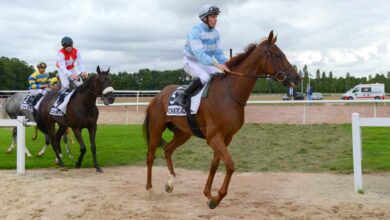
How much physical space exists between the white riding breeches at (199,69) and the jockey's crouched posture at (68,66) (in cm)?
424

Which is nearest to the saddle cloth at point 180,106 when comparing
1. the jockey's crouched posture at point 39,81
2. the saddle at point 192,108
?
the saddle at point 192,108

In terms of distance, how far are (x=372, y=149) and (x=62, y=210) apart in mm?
8102

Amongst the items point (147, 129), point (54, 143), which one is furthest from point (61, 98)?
point (147, 129)

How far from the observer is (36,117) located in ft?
37.7

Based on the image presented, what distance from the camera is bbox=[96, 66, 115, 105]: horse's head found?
31.6 feet

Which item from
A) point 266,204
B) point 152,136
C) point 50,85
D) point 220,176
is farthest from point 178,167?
point 50,85

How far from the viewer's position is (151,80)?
4541cm

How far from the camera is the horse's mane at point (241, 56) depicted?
6.66m

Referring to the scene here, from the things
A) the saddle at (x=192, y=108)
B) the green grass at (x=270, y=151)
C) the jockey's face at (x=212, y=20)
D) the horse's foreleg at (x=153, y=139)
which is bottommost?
the green grass at (x=270, y=151)

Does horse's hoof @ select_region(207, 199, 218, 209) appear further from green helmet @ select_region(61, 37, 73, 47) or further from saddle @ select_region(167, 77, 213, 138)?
green helmet @ select_region(61, 37, 73, 47)

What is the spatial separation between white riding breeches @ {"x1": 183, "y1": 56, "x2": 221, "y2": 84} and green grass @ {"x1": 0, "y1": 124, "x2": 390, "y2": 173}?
3.19 metres

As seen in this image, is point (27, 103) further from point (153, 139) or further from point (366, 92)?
point (366, 92)

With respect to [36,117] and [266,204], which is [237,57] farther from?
[36,117]

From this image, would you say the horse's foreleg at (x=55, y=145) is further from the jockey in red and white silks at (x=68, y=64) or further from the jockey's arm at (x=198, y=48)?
the jockey's arm at (x=198, y=48)
